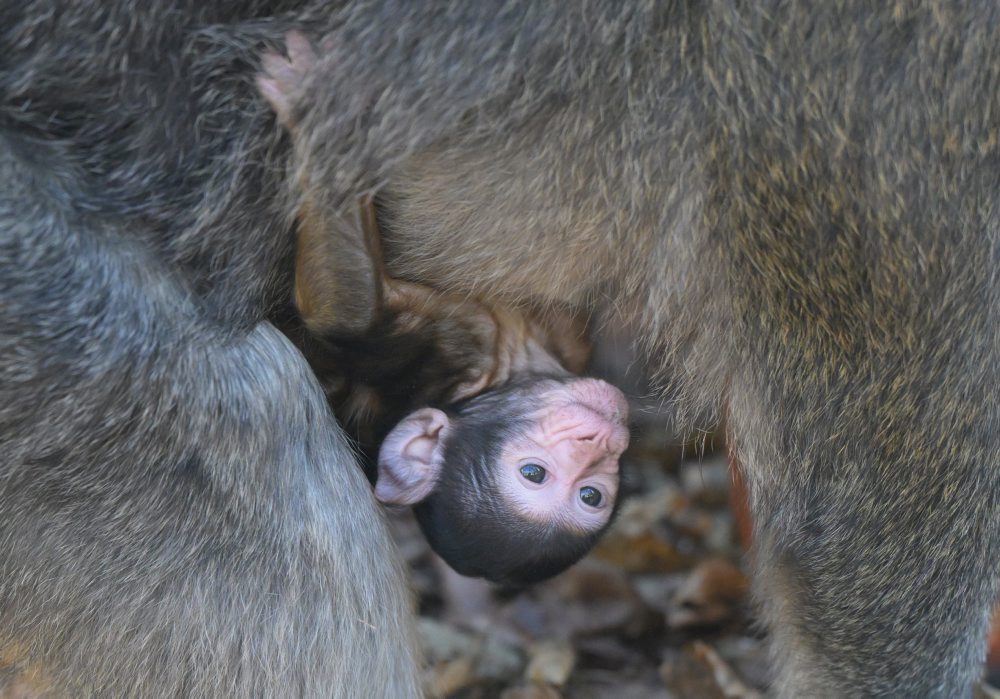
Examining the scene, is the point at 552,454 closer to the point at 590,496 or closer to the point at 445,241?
the point at 590,496

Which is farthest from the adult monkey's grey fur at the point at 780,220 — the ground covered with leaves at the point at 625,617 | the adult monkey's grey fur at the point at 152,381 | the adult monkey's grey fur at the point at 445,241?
the ground covered with leaves at the point at 625,617

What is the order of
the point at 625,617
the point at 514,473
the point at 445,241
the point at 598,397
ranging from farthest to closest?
the point at 625,617, the point at 598,397, the point at 514,473, the point at 445,241

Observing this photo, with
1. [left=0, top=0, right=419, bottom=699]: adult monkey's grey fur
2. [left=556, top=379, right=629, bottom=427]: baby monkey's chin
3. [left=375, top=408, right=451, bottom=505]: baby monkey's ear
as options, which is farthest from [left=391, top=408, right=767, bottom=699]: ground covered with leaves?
[left=0, top=0, right=419, bottom=699]: adult monkey's grey fur

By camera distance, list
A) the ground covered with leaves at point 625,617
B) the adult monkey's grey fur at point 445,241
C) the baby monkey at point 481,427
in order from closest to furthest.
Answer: the adult monkey's grey fur at point 445,241 < the baby monkey at point 481,427 < the ground covered with leaves at point 625,617

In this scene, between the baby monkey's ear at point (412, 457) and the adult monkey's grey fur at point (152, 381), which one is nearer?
the adult monkey's grey fur at point (152, 381)

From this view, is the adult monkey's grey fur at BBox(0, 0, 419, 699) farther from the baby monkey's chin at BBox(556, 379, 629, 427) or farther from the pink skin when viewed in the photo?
the baby monkey's chin at BBox(556, 379, 629, 427)

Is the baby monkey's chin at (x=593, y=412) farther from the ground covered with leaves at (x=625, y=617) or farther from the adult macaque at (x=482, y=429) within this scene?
the ground covered with leaves at (x=625, y=617)

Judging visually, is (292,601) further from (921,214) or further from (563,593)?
(563,593)

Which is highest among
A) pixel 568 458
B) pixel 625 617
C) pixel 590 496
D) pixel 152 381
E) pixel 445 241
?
pixel 152 381

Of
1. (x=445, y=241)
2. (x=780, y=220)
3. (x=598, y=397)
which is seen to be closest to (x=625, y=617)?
(x=598, y=397)

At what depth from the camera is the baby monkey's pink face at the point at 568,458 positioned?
287 cm

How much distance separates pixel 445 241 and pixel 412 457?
61 cm

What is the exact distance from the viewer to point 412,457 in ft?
9.79

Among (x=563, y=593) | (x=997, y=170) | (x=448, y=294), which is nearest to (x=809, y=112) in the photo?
(x=997, y=170)
